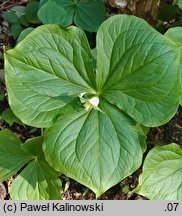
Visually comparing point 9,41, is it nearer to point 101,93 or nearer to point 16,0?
point 16,0

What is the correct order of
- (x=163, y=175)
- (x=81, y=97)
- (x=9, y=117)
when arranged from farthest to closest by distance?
(x=9, y=117)
(x=163, y=175)
(x=81, y=97)

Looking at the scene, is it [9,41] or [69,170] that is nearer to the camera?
[69,170]

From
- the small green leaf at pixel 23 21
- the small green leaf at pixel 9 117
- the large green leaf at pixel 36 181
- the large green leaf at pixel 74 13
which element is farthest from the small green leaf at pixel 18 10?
the large green leaf at pixel 36 181

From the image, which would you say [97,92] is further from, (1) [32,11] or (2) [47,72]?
(1) [32,11]

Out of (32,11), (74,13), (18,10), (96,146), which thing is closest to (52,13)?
(74,13)

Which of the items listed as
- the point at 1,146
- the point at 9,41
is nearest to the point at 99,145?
the point at 1,146

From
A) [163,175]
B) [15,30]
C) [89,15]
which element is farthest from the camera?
[15,30]
